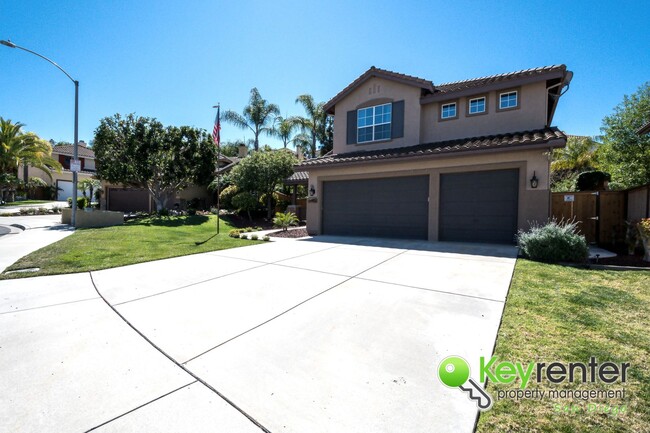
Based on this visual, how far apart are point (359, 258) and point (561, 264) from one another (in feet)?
16.0

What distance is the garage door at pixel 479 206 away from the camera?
9656 millimetres

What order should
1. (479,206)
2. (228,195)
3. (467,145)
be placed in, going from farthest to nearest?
(228,195), (479,206), (467,145)

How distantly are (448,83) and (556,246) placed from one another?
33.6 feet

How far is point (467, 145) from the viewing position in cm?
1008

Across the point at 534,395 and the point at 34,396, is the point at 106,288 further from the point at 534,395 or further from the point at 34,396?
the point at 534,395

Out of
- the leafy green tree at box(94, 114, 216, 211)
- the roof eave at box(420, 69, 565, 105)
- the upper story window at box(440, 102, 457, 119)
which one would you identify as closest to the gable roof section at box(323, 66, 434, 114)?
the roof eave at box(420, 69, 565, 105)

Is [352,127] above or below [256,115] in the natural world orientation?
below

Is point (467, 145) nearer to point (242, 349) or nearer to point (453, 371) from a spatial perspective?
point (453, 371)

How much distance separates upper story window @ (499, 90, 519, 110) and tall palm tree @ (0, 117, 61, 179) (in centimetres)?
3863

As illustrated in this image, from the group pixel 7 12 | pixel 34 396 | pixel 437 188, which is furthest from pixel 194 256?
pixel 7 12

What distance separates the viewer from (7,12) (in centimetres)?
1114

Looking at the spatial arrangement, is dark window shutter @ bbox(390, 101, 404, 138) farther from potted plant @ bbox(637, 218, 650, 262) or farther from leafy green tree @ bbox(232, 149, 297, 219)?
potted plant @ bbox(637, 218, 650, 262)

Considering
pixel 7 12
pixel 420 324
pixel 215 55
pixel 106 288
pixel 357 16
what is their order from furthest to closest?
1. pixel 215 55
2. pixel 7 12
3. pixel 357 16
4. pixel 106 288
5. pixel 420 324

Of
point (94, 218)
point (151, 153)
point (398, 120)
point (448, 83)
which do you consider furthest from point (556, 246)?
point (151, 153)
